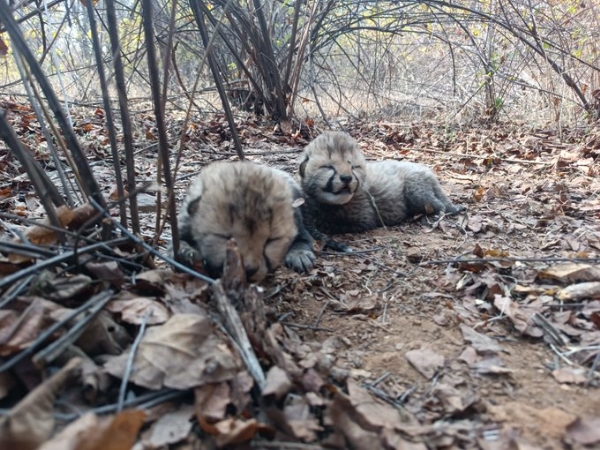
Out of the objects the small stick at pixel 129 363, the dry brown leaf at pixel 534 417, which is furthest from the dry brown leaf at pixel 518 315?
the small stick at pixel 129 363

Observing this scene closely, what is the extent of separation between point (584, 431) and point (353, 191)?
3.52 m

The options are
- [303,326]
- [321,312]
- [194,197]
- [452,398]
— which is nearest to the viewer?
[452,398]

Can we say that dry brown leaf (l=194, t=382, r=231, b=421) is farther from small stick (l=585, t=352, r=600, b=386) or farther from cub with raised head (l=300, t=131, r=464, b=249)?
cub with raised head (l=300, t=131, r=464, b=249)

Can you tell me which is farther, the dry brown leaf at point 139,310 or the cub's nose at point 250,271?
the cub's nose at point 250,271

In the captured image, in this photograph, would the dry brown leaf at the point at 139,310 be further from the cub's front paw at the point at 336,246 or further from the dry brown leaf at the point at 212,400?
the cub's front paw at the point at 336,246

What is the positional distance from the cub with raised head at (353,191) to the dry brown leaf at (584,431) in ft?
9.73

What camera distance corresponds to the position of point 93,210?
289 centimetres

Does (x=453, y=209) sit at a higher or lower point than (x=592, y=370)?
lower

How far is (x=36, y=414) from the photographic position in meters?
1.74

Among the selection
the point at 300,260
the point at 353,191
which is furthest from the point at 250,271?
the point at 353,191

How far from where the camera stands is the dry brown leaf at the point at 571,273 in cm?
353

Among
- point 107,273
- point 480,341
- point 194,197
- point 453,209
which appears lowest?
point 453,209

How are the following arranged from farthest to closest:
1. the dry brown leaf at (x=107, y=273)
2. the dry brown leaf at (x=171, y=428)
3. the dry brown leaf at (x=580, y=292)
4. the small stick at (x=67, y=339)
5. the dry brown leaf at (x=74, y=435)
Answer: the dry brown leaf at (x=580, y=292) < the dry brown leaf at (x=107, y=273) < the small stick at (x=67, y=339) < the dry brown leaf at (x=171, y=428) < the dry brown leaf at (x=74, y=435)

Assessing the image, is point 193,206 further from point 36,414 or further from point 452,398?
Answer: point 452,398
